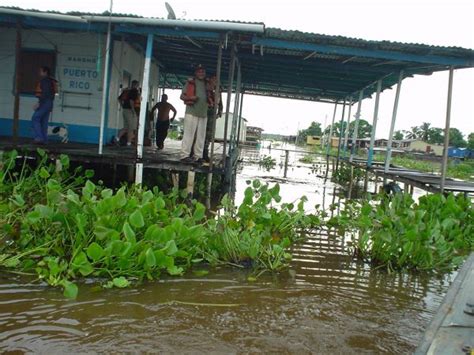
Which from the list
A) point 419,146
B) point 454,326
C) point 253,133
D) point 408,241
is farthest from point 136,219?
point 419,146

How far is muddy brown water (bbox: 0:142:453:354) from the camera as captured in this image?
3.13 m

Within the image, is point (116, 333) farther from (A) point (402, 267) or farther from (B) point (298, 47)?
(B) point (298, 47)

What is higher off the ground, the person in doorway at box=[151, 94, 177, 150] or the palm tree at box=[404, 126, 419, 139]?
the palm tree at box=[404, 126, 419, 139]

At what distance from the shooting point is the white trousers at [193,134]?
799 centimetres

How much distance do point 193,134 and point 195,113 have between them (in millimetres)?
396

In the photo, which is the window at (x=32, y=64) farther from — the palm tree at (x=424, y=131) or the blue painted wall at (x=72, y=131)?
the palm tree at (x=424, y=131)

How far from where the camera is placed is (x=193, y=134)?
811cm

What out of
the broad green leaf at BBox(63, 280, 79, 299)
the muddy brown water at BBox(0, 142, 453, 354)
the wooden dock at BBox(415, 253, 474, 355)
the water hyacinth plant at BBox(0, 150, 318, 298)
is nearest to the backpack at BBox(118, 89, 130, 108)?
the water hyacinth plant at BBox(0, 150, 318, 298)

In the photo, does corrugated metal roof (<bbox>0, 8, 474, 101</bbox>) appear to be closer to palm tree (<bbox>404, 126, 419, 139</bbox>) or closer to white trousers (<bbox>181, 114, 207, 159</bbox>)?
white trousers (<bbox>181, 114, 207, 159</bbox>)

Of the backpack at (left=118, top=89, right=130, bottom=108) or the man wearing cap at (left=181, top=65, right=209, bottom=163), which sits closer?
the man wearing cap at (left=181, top=65, right=209, bottom=163)

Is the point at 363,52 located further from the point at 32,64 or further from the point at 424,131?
the point at 424,131

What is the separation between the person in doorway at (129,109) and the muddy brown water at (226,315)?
6122mm

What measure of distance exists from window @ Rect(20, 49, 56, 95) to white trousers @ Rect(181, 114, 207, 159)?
3.85 meters

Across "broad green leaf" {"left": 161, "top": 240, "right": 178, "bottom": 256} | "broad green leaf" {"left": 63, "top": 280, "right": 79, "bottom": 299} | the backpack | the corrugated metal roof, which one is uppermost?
the corrugated metal roof
